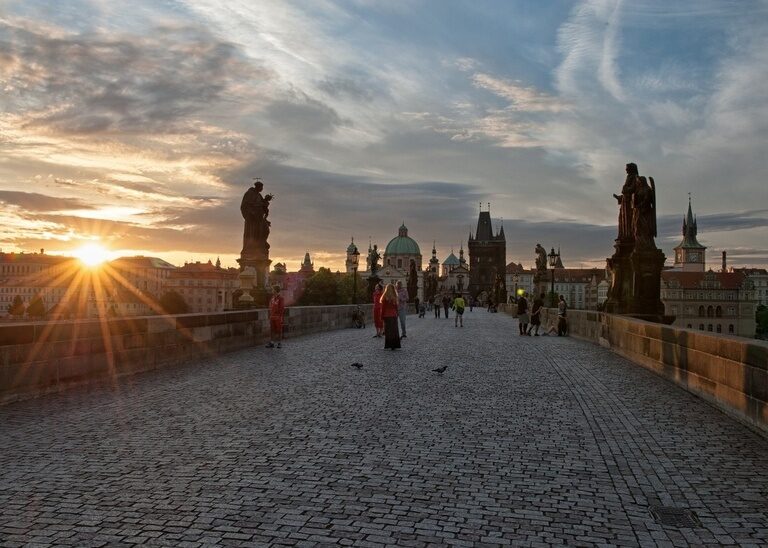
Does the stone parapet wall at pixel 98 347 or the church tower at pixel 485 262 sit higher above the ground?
the church tower at pixel 485 262

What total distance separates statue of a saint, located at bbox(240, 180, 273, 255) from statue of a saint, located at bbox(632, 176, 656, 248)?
577 inches

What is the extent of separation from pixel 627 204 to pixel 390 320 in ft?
25.0

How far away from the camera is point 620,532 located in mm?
4238

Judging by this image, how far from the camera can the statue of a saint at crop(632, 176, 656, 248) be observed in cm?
1848

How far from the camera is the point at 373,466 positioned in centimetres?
565

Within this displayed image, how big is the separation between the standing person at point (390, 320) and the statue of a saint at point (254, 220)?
1098 centimetres

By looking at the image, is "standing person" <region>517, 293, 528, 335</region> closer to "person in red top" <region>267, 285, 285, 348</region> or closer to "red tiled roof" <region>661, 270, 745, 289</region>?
"person in red top" <region>267, 285, 285, 348</region>

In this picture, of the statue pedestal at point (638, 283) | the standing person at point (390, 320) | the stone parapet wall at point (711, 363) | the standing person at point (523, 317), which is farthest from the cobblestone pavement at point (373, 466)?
the standing person at point (523, 317)

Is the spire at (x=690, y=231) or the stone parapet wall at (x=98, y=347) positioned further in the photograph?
the spire at (x=690, y=231)

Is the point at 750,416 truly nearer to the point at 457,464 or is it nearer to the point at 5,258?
the point at 457,464

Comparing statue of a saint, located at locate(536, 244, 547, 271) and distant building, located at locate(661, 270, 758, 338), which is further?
distant building, located at locate(661, 270, 758, 338)

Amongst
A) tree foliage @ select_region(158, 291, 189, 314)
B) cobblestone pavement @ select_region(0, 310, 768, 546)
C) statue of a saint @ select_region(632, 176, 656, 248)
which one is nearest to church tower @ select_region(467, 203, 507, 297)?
tree foliage @ select_region(158, 291, 189, 314)

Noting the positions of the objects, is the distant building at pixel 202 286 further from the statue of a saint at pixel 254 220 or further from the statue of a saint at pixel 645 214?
the statue of a saint at pixel 645 214

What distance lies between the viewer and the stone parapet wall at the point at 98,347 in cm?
870
